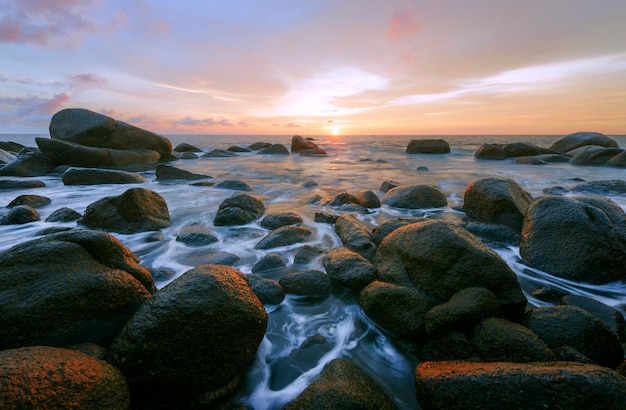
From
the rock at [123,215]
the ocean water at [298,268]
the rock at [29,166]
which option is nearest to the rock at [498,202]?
the ocean water at [298,268]

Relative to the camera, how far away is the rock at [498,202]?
5.04 metres

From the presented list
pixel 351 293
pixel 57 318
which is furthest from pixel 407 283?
pixel 57 318

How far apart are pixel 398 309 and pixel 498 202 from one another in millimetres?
3661

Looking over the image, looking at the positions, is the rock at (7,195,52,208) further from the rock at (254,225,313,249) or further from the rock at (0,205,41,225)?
the rock at (254,225,313,249)

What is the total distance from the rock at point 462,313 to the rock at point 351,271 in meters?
0.89

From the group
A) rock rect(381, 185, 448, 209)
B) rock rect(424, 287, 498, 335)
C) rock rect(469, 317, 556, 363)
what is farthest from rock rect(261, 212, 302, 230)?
rock rect(469, 317, 556, 363)

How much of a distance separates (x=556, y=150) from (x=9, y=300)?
28461 mm

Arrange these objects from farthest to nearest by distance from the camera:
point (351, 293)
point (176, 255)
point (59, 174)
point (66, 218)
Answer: point (59, 174) < point (66, 218) < point (176, 255) < point (351, 293)

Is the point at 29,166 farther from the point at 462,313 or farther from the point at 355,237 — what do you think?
the point at 462,313

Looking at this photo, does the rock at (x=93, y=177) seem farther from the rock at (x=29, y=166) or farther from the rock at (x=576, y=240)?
the rock at (x=576, y=240)

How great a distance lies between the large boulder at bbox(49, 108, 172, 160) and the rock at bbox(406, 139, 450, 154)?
20.2 m

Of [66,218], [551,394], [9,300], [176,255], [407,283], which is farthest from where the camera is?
[66,218]

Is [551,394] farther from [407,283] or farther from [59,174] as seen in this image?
[59,174]

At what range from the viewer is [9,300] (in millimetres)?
2041
